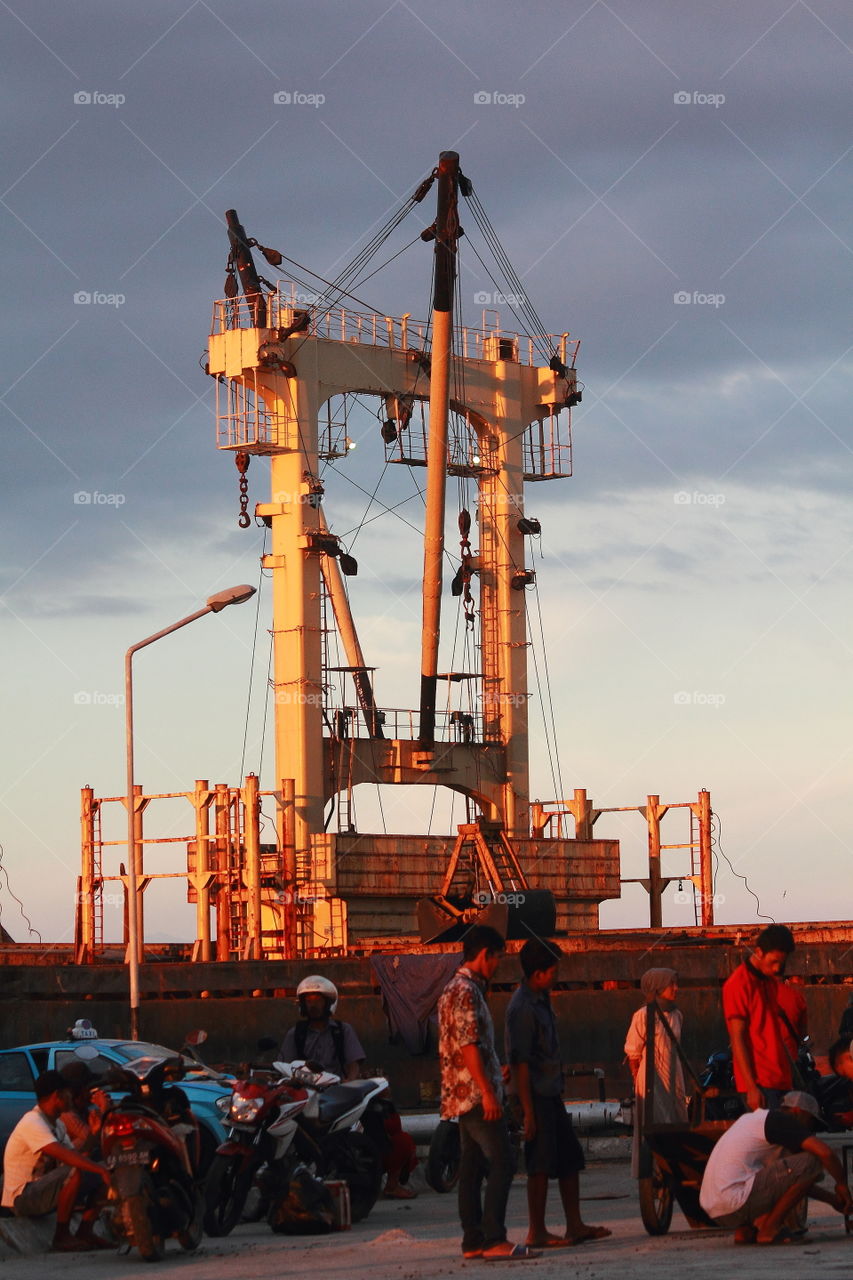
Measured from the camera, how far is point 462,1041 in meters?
10.3

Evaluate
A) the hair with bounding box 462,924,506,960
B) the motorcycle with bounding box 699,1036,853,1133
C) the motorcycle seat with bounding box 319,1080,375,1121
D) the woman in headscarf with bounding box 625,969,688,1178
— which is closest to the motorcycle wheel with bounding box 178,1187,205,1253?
the motorcycle seat with bounding box 319,1080,375,1121

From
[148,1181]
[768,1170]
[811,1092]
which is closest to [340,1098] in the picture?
[148,1181]

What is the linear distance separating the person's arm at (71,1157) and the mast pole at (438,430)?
27.2m

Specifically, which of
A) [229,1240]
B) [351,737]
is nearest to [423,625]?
[351,737]

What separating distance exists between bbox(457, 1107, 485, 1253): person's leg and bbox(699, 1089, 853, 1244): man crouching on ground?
→ 1149mm

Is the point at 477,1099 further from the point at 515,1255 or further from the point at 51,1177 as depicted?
the point at 51,1177

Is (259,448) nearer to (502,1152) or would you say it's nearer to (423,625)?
(423,625)

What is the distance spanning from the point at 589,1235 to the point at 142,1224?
2.43 m

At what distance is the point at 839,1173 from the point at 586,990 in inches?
764

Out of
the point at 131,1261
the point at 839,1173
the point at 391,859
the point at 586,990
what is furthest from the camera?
the point at 391,859

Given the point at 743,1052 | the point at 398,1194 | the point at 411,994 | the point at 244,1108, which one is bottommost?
the point at 398,1194

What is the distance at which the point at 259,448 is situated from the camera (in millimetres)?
37688

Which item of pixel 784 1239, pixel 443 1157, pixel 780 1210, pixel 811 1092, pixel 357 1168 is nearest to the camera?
pixel 780 1210

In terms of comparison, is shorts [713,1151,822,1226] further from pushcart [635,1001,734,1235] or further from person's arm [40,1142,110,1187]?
person's arm [40,1142,110,1187]
